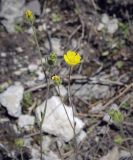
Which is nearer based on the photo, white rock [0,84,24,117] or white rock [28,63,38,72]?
white rock [0,84,24,117]

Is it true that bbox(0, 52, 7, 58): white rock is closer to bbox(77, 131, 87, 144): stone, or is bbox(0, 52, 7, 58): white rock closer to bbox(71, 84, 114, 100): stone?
bbox(71, 84, 114, 100): stone

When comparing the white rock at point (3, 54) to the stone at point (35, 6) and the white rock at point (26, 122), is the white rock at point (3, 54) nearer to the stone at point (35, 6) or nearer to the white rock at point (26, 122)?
the stone at point (35, 6)

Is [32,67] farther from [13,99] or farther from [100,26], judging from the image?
[100,26]

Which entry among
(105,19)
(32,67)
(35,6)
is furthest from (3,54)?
(105,19)

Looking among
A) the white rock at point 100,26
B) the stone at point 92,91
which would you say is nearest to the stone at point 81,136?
the stone at point 92,91

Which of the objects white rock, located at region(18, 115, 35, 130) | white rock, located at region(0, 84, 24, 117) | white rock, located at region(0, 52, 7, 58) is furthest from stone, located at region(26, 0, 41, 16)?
white rock, located at region(18, 115, 35, 130)

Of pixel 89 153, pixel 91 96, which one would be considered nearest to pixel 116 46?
pixel 91 96
